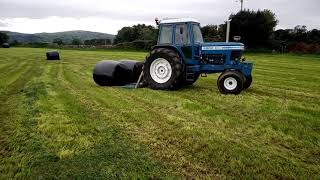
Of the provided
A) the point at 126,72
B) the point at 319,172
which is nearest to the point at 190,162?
the point at 319,172

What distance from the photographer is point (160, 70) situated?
1192cm

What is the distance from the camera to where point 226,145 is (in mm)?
5629

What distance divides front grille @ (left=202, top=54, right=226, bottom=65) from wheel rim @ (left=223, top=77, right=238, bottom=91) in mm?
884

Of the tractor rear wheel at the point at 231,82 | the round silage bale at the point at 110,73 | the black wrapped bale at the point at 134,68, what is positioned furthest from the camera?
the black wrapped bale at the point at 134,68

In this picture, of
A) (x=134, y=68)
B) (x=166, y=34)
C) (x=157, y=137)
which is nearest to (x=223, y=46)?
(x=166, y=34)

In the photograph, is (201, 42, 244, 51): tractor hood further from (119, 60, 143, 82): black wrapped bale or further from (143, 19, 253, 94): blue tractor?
(119, 60, 143, 82): black wrapped bale

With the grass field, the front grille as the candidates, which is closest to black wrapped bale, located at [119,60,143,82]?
the front grille

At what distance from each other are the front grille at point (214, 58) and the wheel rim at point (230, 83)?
34.8 inches

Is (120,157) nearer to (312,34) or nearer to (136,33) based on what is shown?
(312,34)

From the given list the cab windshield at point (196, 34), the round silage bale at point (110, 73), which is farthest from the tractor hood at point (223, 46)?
the round silage bale at point (110, 73)

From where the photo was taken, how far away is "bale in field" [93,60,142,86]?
1252 centimetres

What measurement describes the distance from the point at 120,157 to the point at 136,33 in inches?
2655

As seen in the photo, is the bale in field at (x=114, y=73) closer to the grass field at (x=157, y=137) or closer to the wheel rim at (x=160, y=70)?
the wheel rim at (x=160, y=70)

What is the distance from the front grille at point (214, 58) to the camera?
1152cm
